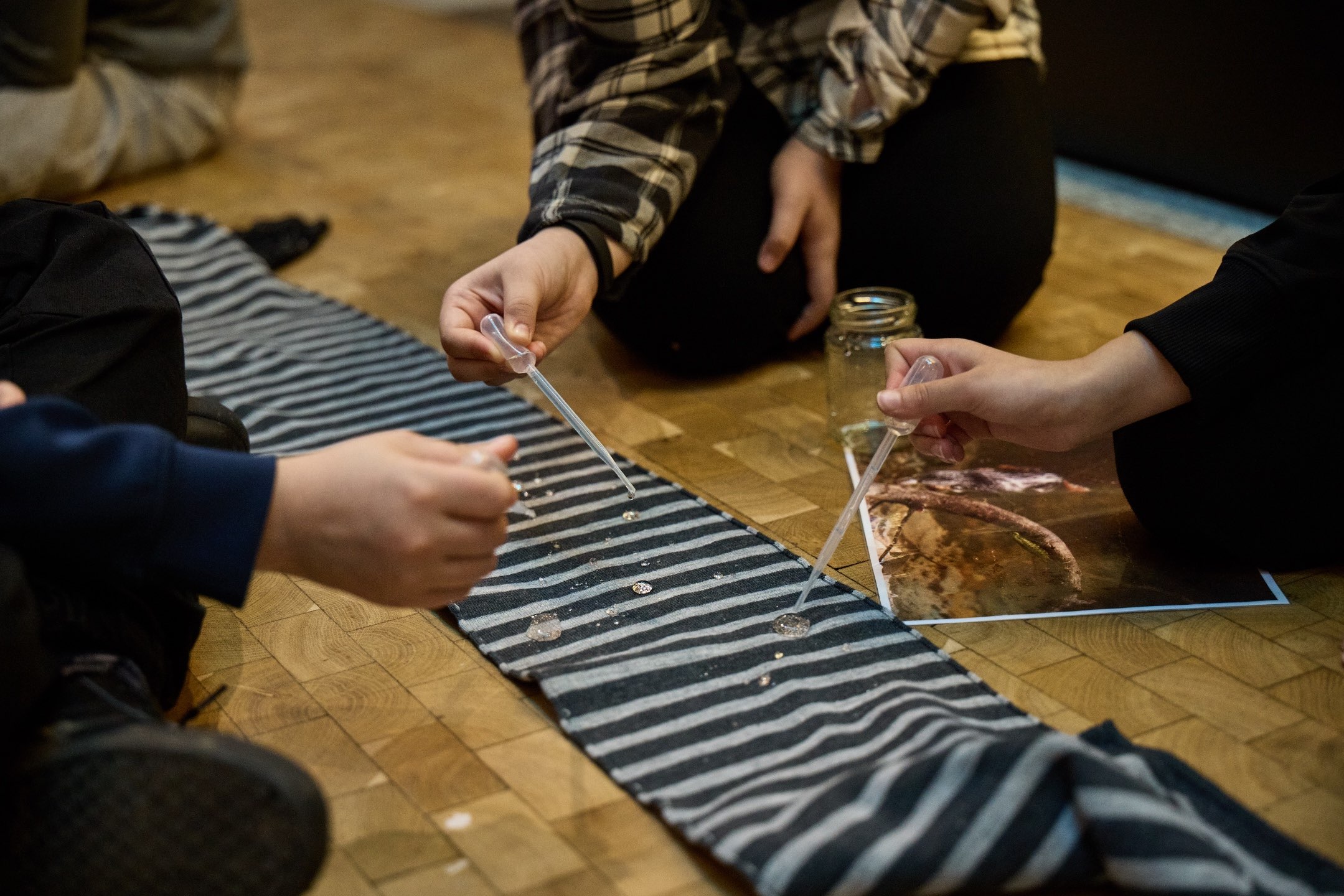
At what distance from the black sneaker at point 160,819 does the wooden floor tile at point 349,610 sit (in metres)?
0.29

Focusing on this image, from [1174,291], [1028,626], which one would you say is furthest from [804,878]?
[1174,291]

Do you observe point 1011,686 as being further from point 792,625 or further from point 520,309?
point 520,309

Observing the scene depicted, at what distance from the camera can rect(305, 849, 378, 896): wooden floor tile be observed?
0.61 meters

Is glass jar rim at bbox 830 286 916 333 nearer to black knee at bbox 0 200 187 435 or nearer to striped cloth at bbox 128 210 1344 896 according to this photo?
striped cloth at bbox 128 210 1344 896

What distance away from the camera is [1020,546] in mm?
894

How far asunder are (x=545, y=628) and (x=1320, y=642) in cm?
47

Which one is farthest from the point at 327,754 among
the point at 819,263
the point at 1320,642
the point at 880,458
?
the point at 819,263

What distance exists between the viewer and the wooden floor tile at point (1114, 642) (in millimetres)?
766

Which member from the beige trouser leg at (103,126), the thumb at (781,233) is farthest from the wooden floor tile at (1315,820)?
the beige trouser leg at (103,126)

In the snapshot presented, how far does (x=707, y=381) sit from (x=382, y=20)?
89.0 inches

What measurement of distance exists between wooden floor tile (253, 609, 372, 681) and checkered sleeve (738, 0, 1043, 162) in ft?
2.11

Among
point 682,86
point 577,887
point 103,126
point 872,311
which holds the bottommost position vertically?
point 103,126

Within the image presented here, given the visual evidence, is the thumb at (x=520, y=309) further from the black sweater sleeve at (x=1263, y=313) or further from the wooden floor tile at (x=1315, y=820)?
the wooden floor tile at (x=1315, y=820)

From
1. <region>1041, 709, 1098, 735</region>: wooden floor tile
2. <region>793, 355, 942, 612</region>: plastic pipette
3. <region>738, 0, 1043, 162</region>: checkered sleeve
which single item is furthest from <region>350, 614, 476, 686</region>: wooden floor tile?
<region>738, 0, 1043, 162</region>: checkered sleeve
